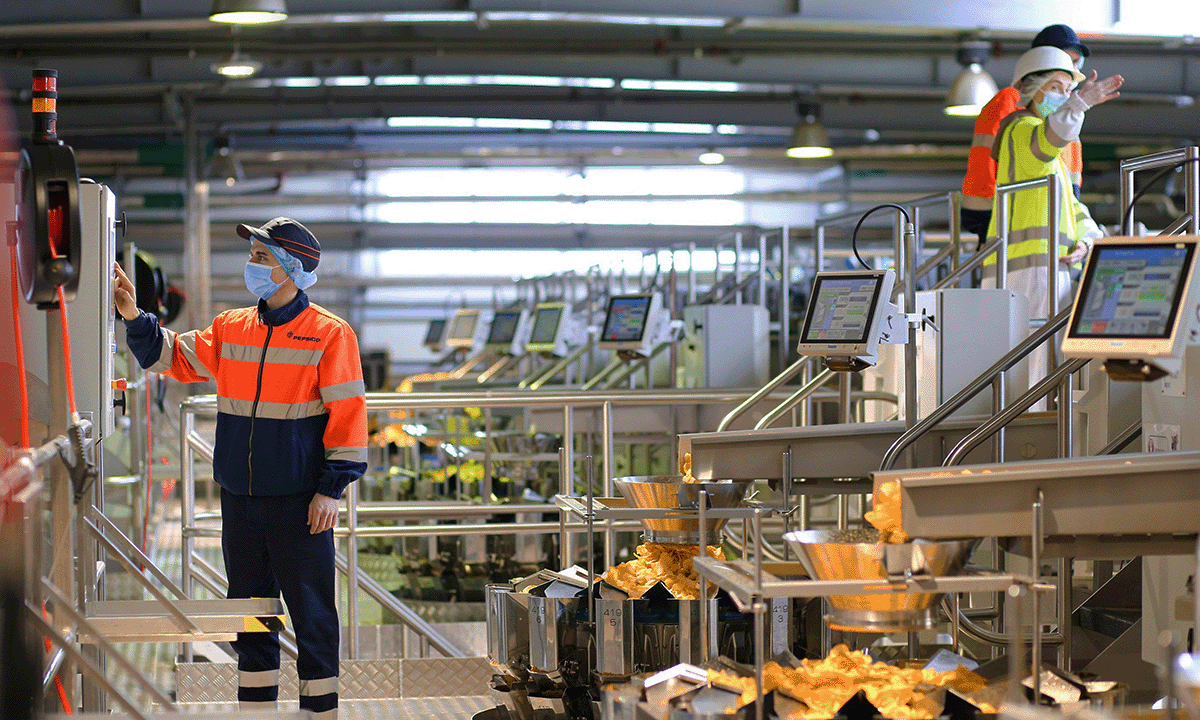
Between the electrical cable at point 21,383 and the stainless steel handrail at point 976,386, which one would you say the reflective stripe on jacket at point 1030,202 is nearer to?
the stainless steel handrail at point 976,386

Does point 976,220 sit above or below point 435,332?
above

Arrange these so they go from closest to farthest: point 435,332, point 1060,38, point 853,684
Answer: point 853,684
point 1060,38
point 435,332

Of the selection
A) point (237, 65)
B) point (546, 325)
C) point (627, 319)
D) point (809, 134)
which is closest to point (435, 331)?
point (546, 325)

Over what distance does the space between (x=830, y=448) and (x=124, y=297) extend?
2.06 meters

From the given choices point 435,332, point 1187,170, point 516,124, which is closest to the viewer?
point 1187,170

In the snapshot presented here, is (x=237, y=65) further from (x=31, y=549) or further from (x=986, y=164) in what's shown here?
(x=31, y=549)

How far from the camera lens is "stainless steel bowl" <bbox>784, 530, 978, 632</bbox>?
2229 mm

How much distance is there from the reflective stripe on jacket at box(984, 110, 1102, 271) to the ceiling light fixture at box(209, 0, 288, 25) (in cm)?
355

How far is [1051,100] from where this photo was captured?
424 centimetres

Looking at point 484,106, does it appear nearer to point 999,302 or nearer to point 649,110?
point 649,110

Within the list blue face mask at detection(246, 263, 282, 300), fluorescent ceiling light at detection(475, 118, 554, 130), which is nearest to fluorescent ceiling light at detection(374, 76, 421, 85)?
fluorescent ceiling light at detection(475, 118, 554, 130)

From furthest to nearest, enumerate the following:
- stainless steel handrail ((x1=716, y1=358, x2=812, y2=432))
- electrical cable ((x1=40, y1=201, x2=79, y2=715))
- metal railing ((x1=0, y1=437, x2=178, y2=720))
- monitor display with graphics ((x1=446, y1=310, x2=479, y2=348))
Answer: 1. monitor display with graphics ((x1=446, y1=310, x2=479, y2=348))
2. stainless steel handrail ((x1=716, y1=358, x2=812, y2=432))
3. electrical cable ((x1=40, y1=201, x2=79, y2=715))
4. metal railing ((x1=0, y1=437, x2=178, y2=720))

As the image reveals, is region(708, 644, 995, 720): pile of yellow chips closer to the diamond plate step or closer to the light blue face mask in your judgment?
the light blue face mask

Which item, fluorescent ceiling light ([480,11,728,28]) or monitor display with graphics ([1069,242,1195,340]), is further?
fluorescent ceiling light ([480,11,728,28])
